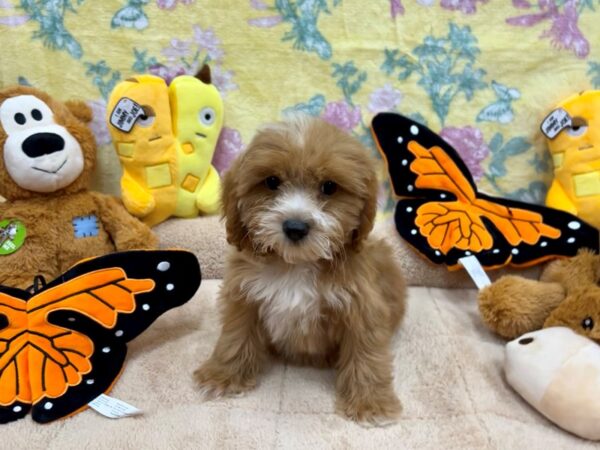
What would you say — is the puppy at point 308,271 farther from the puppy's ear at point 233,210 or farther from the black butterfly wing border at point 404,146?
the black butterfly wing border at point 404,146

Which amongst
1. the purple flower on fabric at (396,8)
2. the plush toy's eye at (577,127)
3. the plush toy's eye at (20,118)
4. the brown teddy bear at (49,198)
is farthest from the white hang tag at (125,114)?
the plush toy's eye at (577,127)

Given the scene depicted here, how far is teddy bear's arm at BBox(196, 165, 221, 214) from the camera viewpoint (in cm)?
281

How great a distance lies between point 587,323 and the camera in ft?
6.98

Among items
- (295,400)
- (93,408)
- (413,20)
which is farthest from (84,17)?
(295,400)

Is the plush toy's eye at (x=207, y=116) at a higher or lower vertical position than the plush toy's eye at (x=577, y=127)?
lower

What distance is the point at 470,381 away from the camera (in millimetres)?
2109

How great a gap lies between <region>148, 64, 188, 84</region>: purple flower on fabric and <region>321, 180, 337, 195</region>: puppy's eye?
1.37 meters

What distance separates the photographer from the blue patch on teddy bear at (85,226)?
2.53 metres

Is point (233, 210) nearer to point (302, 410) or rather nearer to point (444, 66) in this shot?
point (302, 410)

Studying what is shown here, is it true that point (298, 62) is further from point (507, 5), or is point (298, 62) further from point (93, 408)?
point (93, 408)

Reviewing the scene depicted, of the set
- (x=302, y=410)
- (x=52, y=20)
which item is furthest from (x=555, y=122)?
(x=52, y=20)

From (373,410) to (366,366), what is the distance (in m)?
0.16

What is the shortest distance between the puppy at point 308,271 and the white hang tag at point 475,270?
1.72ft

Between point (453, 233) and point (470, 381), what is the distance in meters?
0.82
